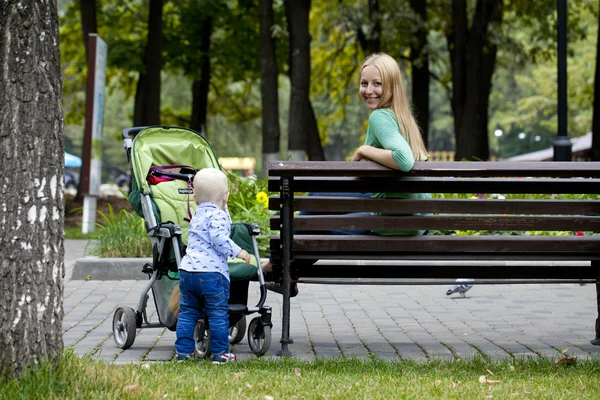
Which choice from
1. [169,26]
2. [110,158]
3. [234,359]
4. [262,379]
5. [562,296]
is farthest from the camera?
[110,158]

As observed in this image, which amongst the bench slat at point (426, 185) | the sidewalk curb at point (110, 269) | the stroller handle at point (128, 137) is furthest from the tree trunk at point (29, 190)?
the sidewalk curb at point (110, 269)

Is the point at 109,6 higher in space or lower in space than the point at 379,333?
higher

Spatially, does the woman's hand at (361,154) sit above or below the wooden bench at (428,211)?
above

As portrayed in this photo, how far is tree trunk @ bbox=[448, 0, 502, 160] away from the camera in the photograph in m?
20.3

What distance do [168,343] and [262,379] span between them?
1.76 metres

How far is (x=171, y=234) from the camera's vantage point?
5.91 meters

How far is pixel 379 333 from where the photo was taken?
7.02m

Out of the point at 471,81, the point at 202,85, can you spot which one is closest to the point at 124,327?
the point at 471,81

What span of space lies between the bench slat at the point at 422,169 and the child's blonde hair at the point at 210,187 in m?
0.34

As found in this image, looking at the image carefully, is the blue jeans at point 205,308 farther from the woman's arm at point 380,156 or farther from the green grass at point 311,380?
the woman's arm at point 380,156

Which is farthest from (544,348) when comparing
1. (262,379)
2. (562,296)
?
(562,296)

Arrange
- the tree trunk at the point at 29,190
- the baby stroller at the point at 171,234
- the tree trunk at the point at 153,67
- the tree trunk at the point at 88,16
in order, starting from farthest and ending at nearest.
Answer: the tree trunk at the point at 153,67, the tree trunk at the point at 88,16, the baby stroller at the point at 171,234, the tree trunk at the point at 29,190

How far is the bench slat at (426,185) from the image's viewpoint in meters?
5.72

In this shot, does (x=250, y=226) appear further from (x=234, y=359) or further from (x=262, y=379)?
(x=262, y=379)
